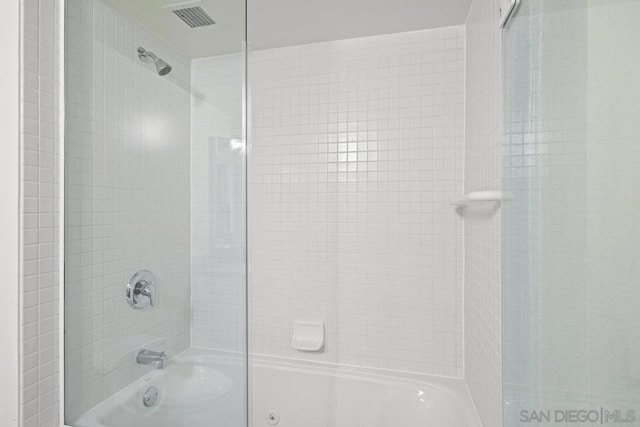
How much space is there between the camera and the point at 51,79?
1.07 m

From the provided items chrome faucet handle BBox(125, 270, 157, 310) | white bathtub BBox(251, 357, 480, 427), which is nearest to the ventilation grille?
chrome faucet handle BBox(125, 270, 157, 310)

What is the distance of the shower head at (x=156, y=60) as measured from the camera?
42.9 inches

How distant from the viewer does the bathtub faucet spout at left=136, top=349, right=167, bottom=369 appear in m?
1.12

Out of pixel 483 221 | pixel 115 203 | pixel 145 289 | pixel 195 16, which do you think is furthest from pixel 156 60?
pixel 483 221

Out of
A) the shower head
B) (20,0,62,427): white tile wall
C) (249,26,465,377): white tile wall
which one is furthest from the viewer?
(249,26,465,377): white tile wall

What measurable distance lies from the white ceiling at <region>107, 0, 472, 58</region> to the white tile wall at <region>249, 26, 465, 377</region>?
8 cm

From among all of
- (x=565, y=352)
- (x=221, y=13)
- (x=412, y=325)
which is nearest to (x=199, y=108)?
(x=221, y=13)

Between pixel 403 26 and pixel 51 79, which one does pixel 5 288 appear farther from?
pixel 403 26

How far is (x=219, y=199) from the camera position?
3.38 ft

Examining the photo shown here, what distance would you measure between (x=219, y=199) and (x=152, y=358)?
22.1 inches

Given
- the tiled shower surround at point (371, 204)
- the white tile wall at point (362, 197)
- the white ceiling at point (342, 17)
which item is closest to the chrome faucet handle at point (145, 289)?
the tiled shower surround at point (371, 204)

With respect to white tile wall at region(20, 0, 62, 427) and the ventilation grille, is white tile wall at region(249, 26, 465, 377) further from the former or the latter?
white tile wall at region(20, 0, 62, 427)

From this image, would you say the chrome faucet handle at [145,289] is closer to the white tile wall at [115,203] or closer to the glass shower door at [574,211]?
the white tile wall at [115,203]

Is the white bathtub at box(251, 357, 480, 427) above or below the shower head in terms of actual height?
below
